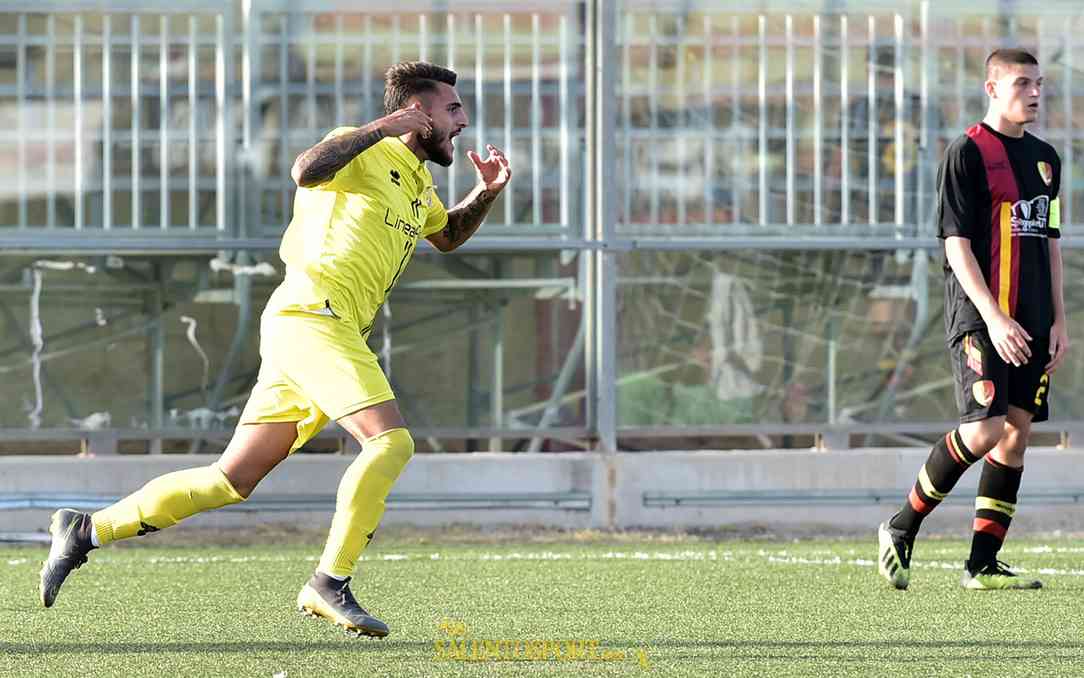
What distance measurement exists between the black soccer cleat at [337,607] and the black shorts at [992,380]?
8.12 feet

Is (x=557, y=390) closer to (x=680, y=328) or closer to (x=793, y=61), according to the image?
(x=680, y=328)

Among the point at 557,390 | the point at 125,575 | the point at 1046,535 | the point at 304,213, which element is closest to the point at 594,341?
the point at 557,390

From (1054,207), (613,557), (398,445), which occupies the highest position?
(1054,207)

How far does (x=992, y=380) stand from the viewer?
6.46 meters

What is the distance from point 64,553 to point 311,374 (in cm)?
93

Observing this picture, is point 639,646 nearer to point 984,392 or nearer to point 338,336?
point 338,336

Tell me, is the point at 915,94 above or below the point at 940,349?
above

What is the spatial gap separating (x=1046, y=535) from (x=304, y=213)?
4.95 metres

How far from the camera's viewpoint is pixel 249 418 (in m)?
5.43

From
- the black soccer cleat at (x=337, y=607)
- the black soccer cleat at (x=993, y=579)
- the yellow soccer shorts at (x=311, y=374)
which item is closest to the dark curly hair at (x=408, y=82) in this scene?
the yellow soccer shorts at (x=311, y=374)

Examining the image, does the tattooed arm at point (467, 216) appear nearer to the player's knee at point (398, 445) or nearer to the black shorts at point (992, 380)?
the player's knee at point (398, 445)

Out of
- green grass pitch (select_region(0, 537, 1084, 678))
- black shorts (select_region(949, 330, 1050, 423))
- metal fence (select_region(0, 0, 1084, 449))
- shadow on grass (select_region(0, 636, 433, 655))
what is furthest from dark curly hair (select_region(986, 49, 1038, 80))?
metal fence (select_region(0, 0, 1084, 449))

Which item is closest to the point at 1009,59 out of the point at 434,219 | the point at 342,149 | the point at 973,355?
the point at 973,355
